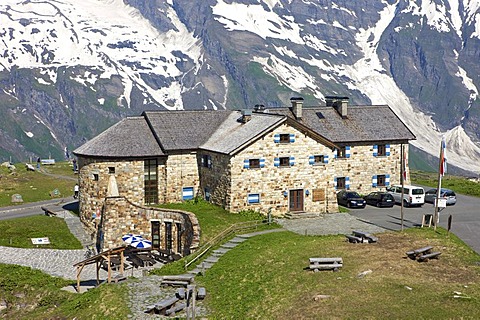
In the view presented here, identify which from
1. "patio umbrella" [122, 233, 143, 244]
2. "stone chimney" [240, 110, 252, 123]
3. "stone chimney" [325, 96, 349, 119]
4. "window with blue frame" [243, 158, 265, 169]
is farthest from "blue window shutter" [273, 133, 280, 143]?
"stone chimney" [325, 96, 349, 119]

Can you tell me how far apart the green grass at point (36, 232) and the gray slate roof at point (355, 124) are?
26.4 meters

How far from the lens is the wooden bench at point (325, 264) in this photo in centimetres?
3541

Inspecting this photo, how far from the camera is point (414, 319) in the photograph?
2730 cm

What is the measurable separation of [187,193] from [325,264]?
83.5 ft

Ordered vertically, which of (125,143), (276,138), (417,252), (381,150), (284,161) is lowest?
(417,252)

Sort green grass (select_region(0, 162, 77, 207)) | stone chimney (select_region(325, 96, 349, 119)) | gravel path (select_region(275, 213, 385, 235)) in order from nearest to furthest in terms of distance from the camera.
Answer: gravel path (select_region(275, 213, 385, 235))
stone chimney (select_region(325, 96, 349, 119))
green grass (select_region(0, 162, 77, 207))

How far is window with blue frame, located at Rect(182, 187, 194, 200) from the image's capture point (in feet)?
193

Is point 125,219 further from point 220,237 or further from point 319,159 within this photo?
point 319,159

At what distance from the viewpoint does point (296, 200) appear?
2174 inches

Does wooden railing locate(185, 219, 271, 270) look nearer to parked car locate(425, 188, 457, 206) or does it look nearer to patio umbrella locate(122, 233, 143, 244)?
patio umbrella locate(122, 233, 143, 244)

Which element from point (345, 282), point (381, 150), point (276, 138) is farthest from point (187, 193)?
point (345, 282)

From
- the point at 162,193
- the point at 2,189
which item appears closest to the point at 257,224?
the point at 162,193

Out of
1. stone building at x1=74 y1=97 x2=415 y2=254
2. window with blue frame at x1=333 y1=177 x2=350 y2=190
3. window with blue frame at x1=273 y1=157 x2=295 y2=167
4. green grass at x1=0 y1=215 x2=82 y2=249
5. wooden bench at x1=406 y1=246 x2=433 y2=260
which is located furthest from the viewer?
window with blue frame at x1=333 y1=177 x2=350 y2=190

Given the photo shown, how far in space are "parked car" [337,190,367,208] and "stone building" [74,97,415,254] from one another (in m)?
3.48
